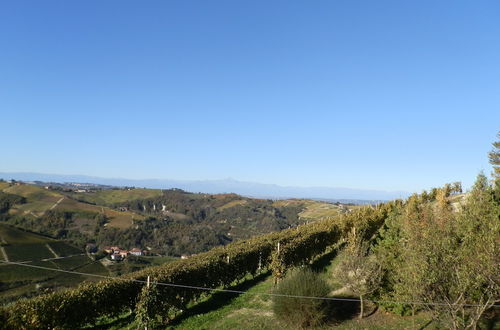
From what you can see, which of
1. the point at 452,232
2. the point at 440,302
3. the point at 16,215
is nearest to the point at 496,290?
the point at 440,302

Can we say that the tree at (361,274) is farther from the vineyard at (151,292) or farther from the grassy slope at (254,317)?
the vineyard at (151,292)

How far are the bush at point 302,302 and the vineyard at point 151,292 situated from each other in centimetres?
517

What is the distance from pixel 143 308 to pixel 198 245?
300ft

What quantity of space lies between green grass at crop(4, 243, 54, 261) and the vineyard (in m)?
53.5

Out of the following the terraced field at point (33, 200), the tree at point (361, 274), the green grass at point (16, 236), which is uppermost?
the tree at point (361, 274)

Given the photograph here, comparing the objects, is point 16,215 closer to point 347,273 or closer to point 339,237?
point 339,237

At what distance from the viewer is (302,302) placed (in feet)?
40.1

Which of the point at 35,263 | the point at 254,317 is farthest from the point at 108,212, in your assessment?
the point at 254,317

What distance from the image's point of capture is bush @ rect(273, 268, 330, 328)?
12172mm

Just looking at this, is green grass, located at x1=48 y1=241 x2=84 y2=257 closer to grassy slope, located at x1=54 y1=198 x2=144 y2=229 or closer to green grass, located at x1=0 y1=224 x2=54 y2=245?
green grass, located at x1=0 y1=224 x2=54 y2=245


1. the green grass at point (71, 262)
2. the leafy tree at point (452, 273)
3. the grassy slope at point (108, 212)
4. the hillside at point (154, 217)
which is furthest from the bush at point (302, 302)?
the grassy slope at point (108, 212)

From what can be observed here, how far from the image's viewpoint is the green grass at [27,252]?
58188 millimetres

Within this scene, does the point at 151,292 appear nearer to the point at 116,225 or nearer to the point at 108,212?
the point at 116,225

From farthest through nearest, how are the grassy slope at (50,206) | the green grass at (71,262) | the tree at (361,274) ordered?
the grassy slope at (50,206) → the green grass at (71,262) → the tree at (361,274)
